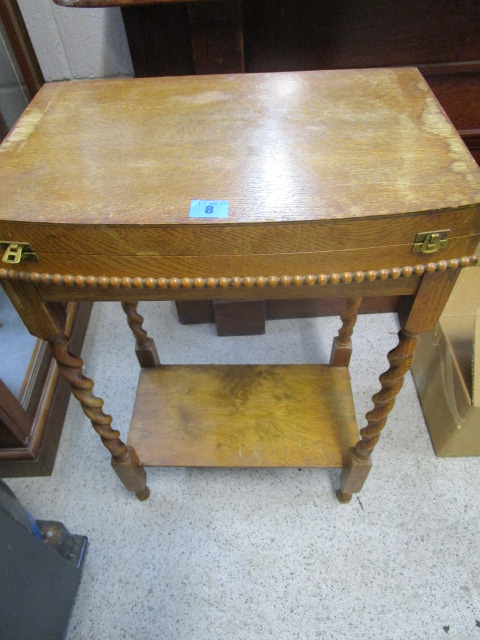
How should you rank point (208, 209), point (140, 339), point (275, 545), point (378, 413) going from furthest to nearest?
point (140, 339) < point (275, 545) < point (378, 413) < point (208, 209)

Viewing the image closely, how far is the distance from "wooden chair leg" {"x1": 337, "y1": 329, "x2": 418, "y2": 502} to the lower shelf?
0.05 metres

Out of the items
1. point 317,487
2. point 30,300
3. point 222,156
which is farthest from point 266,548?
point 222,156

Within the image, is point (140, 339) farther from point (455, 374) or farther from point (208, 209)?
point (455, 374)

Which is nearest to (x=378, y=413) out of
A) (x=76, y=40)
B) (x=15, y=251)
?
(x=15, y=251)

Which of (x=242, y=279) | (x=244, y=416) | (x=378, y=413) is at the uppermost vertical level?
(x=242, y=279)

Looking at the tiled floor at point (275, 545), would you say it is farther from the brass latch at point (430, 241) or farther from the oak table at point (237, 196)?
the brass latch at point (430, 241)

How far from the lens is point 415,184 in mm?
616

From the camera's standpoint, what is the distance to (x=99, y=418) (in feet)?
3.05

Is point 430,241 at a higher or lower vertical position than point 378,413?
higher

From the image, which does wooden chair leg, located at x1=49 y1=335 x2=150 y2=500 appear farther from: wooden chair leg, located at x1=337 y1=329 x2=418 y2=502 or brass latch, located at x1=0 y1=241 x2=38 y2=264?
wooden chair leg, located at x1=337 y1=329 x2=418 y2=502

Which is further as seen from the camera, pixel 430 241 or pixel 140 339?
pixel 140 339

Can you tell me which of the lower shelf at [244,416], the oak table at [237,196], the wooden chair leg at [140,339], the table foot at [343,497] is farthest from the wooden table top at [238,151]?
the table foot at [343,497]

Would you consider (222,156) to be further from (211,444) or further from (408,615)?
(408,615)

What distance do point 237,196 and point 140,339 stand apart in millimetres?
690
